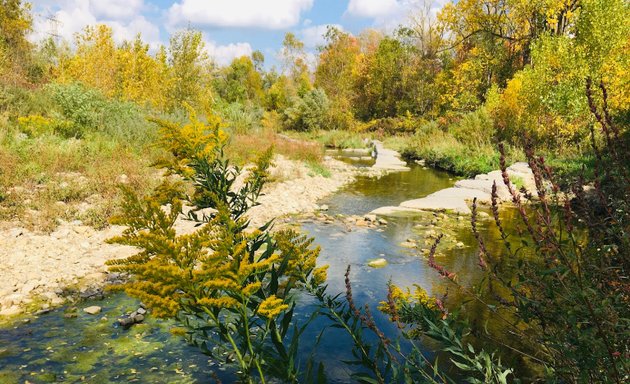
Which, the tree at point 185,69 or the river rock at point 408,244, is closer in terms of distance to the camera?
the river rock at point 408,244

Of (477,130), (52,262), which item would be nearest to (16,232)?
(52,262)

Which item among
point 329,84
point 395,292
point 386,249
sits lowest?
point 386,249

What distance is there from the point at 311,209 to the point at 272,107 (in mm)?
34347

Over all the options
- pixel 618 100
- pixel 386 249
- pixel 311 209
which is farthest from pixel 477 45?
pixel 386 249

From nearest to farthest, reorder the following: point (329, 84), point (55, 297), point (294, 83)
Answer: point (55, 297) → point (329, 84) → point (294, 83)

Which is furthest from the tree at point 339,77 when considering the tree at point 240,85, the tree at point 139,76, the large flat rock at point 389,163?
the tree at point 139,76

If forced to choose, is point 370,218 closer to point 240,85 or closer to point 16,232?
point 16,232

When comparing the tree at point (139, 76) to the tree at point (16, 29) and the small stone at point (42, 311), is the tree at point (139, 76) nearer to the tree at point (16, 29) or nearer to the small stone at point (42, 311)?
the tree at point (16, 29)

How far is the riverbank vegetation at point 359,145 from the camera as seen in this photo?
1.94 m

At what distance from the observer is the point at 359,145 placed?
26250 millimetres

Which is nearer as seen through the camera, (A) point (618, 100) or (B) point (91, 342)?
(B) point (91, 342)

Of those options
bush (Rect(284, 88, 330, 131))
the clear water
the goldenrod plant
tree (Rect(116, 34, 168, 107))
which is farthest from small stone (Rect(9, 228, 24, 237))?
bush (Rect(284, 88, 330, 131))

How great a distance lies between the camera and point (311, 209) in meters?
10.2

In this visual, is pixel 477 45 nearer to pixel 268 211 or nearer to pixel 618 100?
pixel 618 100
